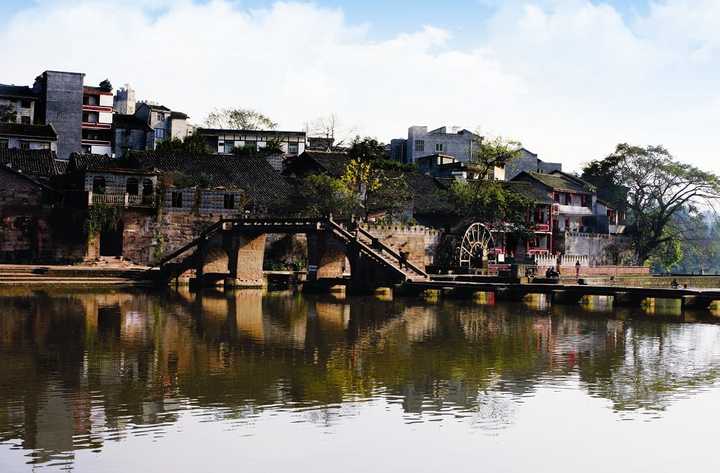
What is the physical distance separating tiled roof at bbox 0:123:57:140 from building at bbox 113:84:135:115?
24.7 metres

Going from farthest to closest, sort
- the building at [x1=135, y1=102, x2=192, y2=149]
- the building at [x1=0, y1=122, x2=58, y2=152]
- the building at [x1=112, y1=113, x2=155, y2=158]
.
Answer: the building at [x1=135, y1=102, x2=192, y2=149]
the building at [x1=112, y1=113, x2=155, y2=158]
the building at [x1=0, y1=122, x2=58, y2=152]

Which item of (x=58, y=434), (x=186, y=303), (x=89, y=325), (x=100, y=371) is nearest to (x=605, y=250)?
(x=186, y=303)

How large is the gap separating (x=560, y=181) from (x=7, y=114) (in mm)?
55409

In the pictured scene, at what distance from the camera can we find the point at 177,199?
2495 inches

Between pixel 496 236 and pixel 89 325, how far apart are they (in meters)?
50.7

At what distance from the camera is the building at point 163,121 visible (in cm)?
9531

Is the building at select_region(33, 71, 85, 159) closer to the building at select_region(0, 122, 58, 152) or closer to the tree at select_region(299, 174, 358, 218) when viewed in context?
the building at select_region(0, 122, 58, 152)

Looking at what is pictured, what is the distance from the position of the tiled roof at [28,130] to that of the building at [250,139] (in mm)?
16177

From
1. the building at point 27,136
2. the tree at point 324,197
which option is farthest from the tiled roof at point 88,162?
the tree at point 324,197

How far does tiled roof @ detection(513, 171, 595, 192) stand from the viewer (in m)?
89.6

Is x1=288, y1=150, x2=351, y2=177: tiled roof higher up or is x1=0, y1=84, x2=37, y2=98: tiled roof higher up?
x1=0, y1=84, x2=37, y2=98: tiled roof

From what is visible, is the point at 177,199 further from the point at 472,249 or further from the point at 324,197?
the point at 472,249

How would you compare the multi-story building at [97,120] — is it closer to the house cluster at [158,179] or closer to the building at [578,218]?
the house cluster at [158,179]

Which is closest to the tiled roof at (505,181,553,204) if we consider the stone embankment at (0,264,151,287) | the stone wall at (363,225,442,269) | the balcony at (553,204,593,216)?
the balcony at (553,204,593,216)
